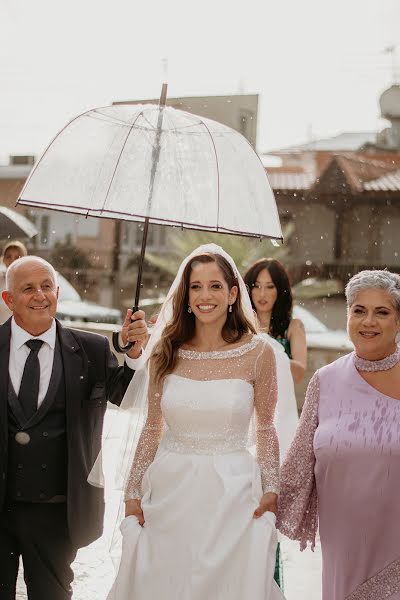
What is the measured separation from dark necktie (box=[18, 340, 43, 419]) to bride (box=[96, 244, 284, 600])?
38cm

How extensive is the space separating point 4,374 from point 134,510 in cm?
76

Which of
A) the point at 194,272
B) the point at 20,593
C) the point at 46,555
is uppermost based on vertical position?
the point at 194,272

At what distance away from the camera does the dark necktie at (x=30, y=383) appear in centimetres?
385

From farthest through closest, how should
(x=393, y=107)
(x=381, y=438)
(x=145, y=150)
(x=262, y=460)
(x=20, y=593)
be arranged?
(x=393, y=107), (x=20, y=593), (x=145, y=150), (x=262, y=460), (x=381, y=438)

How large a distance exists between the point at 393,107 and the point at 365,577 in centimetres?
2657

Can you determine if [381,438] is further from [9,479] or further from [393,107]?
[393,107]

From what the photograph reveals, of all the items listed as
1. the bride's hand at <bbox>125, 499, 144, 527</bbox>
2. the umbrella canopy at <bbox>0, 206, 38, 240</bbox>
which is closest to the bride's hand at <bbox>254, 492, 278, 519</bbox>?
the bride's hand at <bbox>125, 499, 144, 527</bbox>

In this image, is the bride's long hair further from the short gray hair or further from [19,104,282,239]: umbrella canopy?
the short gray hair

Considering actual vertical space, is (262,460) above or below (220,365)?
below

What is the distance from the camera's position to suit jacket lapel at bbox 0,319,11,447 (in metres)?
3.80

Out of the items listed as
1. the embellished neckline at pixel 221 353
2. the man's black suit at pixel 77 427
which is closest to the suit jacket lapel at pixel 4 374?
the man's black suit at pixel 77 427

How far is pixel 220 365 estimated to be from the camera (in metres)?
3.88

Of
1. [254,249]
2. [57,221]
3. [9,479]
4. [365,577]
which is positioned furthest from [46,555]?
[57,221]

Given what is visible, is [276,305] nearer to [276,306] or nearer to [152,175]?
[276,306]
